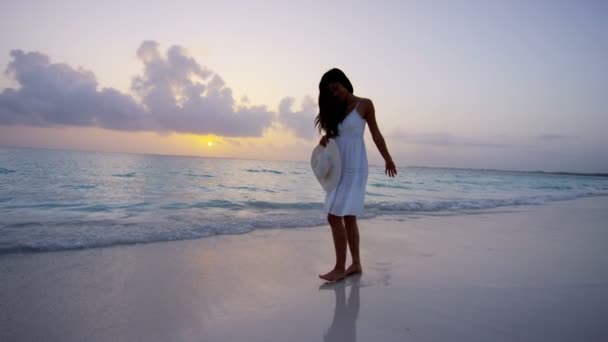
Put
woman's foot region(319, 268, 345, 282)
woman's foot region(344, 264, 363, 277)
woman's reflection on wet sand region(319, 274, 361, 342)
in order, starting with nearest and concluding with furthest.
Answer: woman's reflection on wet sand region(319, 274, 361, 342) → woman's foot region(319, 268, 345, 282) → woman's foot region(344, 264, 363, 277)

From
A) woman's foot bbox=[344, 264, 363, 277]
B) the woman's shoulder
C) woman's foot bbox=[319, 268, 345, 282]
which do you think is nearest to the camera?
the woman's shoulder

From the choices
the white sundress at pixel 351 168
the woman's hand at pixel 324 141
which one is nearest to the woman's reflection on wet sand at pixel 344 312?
the white sundress at pixel 351 168

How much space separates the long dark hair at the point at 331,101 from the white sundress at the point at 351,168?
2.8 inches

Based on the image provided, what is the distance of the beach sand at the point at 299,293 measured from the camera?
7.14 ft

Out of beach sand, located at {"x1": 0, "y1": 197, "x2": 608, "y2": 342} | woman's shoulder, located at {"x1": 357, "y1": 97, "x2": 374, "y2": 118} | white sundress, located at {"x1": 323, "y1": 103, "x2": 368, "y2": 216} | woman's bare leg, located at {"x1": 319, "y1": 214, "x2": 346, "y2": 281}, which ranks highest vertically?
woman's shoulder, located at {"x1": 357, "y1": 97, "x2": 374, "y2": 118}

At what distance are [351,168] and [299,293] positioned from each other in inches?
46.9

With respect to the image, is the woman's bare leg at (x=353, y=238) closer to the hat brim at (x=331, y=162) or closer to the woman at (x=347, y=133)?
the woman at (x=347, y=133)

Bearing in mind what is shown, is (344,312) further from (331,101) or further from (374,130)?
(331,101)

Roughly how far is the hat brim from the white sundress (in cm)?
5

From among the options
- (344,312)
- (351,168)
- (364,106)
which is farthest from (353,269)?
(364,106)

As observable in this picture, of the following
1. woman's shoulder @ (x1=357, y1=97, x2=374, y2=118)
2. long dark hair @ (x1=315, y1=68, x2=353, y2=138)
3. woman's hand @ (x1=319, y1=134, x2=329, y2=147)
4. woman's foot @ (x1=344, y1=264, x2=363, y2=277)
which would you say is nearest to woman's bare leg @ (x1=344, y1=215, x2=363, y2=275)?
woman's foot @ (x1=344, y1=264, x2=363, y2=277)

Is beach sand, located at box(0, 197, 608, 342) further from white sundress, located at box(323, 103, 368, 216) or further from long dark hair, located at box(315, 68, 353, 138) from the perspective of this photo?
long dark hair, located at box(315, 68, 353, 138)

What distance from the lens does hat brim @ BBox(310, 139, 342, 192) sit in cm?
314

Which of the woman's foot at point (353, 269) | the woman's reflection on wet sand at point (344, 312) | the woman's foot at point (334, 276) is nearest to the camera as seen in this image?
the woman's reflection on wet sand at point (344, 312)
